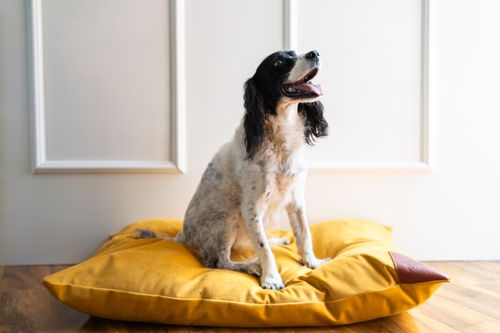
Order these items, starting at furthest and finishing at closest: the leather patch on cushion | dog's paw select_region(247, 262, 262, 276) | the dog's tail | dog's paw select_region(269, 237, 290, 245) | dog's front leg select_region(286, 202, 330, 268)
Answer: dog's paw select_region(269, 237, 290, 245)
the dog's tail
dog's front leg select_region(286, 202, 330, 268)
dog's paw select_region(247, 262, 262, 276)
the leather patch on cushion

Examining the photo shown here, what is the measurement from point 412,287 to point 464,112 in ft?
4.78

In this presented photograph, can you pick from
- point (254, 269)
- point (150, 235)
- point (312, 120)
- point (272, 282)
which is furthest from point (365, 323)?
point (150, 235)

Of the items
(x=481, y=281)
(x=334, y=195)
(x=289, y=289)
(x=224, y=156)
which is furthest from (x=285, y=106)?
(x=481, y=281)

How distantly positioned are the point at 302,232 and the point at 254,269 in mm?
283

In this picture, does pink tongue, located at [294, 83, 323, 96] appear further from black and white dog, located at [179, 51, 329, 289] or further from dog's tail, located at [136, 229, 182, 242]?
dog's tail, located at [136, 229, 182, 242]

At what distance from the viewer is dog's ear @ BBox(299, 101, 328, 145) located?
200cm

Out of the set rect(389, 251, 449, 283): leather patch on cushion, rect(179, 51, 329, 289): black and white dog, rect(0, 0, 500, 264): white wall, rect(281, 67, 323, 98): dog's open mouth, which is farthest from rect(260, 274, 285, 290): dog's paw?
rect(0, 0, 500, 264): white wall

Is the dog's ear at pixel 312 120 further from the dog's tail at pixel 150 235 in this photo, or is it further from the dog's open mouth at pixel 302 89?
the dog's tail at pixel 150 235

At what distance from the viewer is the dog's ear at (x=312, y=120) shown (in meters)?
2.00

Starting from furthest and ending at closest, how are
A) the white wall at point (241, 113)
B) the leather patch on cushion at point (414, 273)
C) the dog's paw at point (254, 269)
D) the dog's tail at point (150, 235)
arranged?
the white wall at point (241, 113) → the dog's tail at point (150, 235) → the dog's paw at point (254, 269) → the leather patch on cushion at point (414, 273)

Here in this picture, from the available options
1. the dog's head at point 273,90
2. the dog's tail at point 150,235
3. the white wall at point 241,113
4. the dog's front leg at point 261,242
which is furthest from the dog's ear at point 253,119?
the white wall at point 241,113

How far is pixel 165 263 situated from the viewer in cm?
181

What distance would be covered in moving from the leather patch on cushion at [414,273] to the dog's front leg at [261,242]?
428 millimetres

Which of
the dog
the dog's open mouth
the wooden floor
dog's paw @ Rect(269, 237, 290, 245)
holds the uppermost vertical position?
the dog's open mouth
